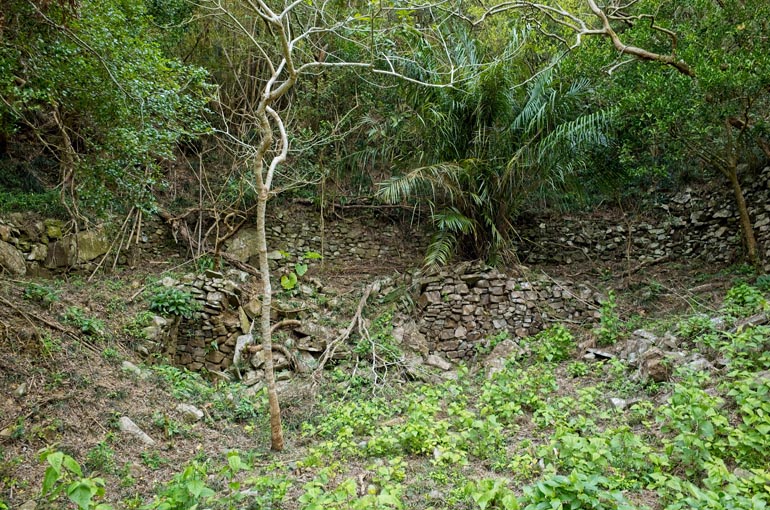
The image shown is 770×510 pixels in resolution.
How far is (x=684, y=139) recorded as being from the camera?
5832mm

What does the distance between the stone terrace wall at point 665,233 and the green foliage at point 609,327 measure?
2.04m

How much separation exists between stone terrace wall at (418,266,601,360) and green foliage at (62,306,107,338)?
4.06 metres

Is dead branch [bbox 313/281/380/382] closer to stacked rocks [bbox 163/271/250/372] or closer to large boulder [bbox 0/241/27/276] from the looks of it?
stacked rocks [bbox 163/271/250/372]

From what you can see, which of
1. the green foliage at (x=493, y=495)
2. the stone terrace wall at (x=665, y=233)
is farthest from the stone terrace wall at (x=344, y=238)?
the green foliage at (x=493, y=495)

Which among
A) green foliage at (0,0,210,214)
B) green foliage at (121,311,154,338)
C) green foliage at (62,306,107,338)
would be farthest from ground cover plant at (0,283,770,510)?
green foliage at (0,0,210,214)

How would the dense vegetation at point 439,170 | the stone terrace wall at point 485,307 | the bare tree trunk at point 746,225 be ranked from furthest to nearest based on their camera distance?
the stone terrace wall at point 485,307, the bare tree trunk at point 746,225, the dense vegetation at point 439,170

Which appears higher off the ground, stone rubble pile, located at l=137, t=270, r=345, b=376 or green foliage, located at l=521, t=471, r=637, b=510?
stone rubble pile, located at l=137, t=270, r=345, b=376

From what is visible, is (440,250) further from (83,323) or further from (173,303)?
(83,323)

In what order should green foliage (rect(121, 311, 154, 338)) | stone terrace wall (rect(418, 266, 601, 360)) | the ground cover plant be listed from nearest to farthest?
the ground cover plant < green foliage (rect(121, 311, 154, 338)) < stone terrace wall (rect(418, 266, 601, 360))

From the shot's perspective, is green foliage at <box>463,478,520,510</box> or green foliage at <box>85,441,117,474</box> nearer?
green foliage at <box>463,478,520,510</box>

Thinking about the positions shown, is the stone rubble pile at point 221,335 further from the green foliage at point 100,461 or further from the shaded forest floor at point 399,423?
the green foliage at point 100,461

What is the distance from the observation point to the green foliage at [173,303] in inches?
214

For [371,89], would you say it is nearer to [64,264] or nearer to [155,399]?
[64,264]

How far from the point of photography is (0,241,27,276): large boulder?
5.45 meters
